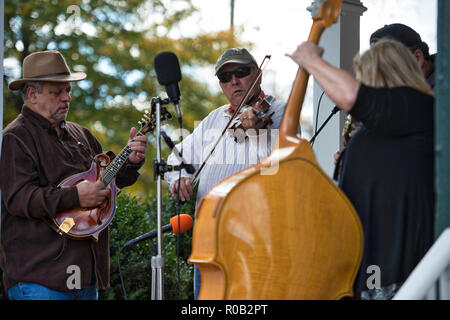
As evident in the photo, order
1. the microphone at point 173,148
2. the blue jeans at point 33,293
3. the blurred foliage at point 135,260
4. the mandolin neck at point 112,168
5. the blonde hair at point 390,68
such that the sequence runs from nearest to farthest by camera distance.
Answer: the blonde hair at point 390,68 → the microphone at point 173,148 → the blue jeans at point 33,293 → the mandolin neck at point 112,168 → the blurred foliage at point 135,260

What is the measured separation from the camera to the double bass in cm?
225

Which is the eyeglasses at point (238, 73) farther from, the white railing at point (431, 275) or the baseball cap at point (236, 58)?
the white railing at point (431, 275)

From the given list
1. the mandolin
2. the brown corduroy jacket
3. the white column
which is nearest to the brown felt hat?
the brown corduroy jacket

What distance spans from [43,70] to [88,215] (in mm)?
878

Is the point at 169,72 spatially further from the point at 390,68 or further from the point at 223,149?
the point at 390,68

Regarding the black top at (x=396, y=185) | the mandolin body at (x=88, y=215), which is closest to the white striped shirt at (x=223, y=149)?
the mandolin body at (x=88, y=215)

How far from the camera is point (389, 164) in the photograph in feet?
7.75

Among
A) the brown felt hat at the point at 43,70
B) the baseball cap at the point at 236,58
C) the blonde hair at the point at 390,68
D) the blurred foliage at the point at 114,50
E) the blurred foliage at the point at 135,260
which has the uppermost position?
the blurred foliage at the point at 114,50

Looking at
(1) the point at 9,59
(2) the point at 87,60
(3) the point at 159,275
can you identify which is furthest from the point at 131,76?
(3) the point at 159,275

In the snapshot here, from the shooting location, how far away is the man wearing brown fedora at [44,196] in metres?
3.11

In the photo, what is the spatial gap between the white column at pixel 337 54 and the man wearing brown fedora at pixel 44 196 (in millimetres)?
1797

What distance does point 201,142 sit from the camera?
151 inches

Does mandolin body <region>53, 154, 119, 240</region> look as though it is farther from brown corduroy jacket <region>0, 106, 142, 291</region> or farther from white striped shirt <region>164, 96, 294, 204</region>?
white striped shirt <region>164, 96, 294, 204</region>
